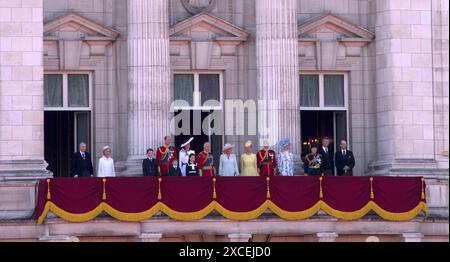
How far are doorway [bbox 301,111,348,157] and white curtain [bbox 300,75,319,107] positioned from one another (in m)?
0.39

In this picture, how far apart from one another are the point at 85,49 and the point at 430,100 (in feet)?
43.2

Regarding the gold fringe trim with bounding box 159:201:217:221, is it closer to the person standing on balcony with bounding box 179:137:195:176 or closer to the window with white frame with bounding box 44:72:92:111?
the person standing on balcony with bounding box 179:137:195:176

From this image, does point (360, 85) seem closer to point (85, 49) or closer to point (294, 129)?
point (294, 129)

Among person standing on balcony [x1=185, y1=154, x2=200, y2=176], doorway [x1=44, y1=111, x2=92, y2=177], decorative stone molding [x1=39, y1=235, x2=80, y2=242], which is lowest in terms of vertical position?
decorative stone molding [x1=39, y1=235, x2=80, y2=242]

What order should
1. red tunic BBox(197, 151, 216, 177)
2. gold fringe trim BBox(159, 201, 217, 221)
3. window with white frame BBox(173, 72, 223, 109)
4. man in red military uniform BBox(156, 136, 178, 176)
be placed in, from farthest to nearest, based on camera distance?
1. window with white frame BBox(173, 72, 223, 109)
2. red tunic BBox(197, 151, 216, 177)
3. man in red military uniform BBox(156, 136, 178, 176)
4. gold fringe trim BBox(159, 201, 217, 221)

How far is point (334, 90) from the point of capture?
301ft

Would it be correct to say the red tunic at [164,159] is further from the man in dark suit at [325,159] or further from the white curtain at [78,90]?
the man in dark suit at [325,159]

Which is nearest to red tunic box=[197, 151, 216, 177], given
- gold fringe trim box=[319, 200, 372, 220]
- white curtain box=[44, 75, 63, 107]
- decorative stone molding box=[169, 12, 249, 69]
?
gold fringe trim box=[319, 200, 372, 220]

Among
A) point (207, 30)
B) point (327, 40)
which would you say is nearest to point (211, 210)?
point (207, 30)

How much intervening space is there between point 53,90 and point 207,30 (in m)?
6.31

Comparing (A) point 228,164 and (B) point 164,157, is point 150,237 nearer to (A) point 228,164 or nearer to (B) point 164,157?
(B) point 164,157

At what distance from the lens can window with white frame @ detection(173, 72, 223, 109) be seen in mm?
90312

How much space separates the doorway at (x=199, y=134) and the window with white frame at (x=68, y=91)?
356cm

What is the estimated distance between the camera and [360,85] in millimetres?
91500
